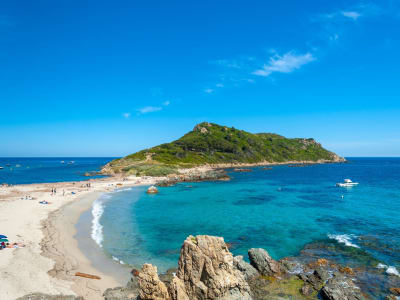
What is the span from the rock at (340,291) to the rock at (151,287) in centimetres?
1022

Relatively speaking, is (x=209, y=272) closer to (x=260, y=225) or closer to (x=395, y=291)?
(x=395, y=291)

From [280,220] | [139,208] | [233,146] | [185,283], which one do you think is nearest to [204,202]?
[139,208]

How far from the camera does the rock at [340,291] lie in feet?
51.0

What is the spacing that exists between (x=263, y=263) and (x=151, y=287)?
33.2ft

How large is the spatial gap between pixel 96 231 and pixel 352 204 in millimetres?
46646

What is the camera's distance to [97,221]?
36188 millimetres

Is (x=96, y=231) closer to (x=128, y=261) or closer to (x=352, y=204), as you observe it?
(x=128, y=261)

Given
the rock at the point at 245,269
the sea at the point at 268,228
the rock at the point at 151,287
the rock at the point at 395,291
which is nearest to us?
the rock at the point at 151,287

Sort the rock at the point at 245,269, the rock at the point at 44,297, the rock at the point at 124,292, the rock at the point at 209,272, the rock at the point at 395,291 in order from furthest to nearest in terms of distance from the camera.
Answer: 1. the rock at the point at 245,269
2. the rock at the point at 395,291
3. the rock at the point at 124,292
4. the rock at the point at 44,297
5. the rock at the point at 209,272

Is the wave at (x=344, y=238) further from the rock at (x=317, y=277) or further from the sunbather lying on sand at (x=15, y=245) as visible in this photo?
the sunbather lying on sand at (x=15, y=245)

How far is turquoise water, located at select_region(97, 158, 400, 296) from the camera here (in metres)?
24.5

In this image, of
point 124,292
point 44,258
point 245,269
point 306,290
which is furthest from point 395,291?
point 44,258

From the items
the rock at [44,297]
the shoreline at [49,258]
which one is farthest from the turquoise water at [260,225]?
the rock at [44,297]

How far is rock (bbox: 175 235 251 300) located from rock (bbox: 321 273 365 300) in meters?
5.64
